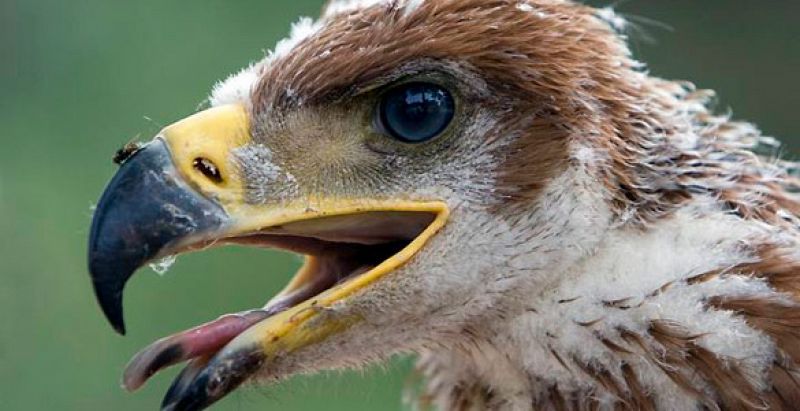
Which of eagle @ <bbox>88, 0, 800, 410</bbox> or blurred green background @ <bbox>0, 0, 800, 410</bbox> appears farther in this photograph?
blurred green background @ <bbox>0, 0, 800, 410</bbox>

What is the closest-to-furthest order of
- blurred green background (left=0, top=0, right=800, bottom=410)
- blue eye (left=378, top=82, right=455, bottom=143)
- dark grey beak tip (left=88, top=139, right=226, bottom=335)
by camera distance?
dark grey beak tip (left=88, top=139, right=226, bottom=335) → blue eye (left=378, top=82, right=455, bottom=143) → blurred green background (left=0, top=0, right=800, bottom=410)

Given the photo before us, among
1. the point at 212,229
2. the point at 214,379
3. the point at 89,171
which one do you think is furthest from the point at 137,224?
the point at 89,171

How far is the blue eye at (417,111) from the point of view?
1970 millimetres

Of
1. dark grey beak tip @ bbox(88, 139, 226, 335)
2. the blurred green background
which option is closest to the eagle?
dark grey beak tip @ bbox(88, 139, 226, 335)

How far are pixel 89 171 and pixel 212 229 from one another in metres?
3.32

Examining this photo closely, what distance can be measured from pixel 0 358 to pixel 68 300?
34 cm

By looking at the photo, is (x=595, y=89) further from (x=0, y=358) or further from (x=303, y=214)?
(x=0, y=358)

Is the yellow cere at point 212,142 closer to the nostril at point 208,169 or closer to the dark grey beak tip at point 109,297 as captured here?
the nostril at point 208,169

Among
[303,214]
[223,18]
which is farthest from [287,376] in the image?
[223,18]

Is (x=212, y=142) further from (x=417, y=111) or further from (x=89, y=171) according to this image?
(x=89, y=171)

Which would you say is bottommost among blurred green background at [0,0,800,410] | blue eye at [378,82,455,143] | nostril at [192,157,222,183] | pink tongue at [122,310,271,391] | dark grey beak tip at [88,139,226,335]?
pink tongue at [122,310,271,391]

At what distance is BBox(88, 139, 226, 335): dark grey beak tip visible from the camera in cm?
183

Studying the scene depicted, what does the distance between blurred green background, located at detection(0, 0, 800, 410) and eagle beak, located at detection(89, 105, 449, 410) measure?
8.06 ft

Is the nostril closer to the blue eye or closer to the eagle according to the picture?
the eagle
